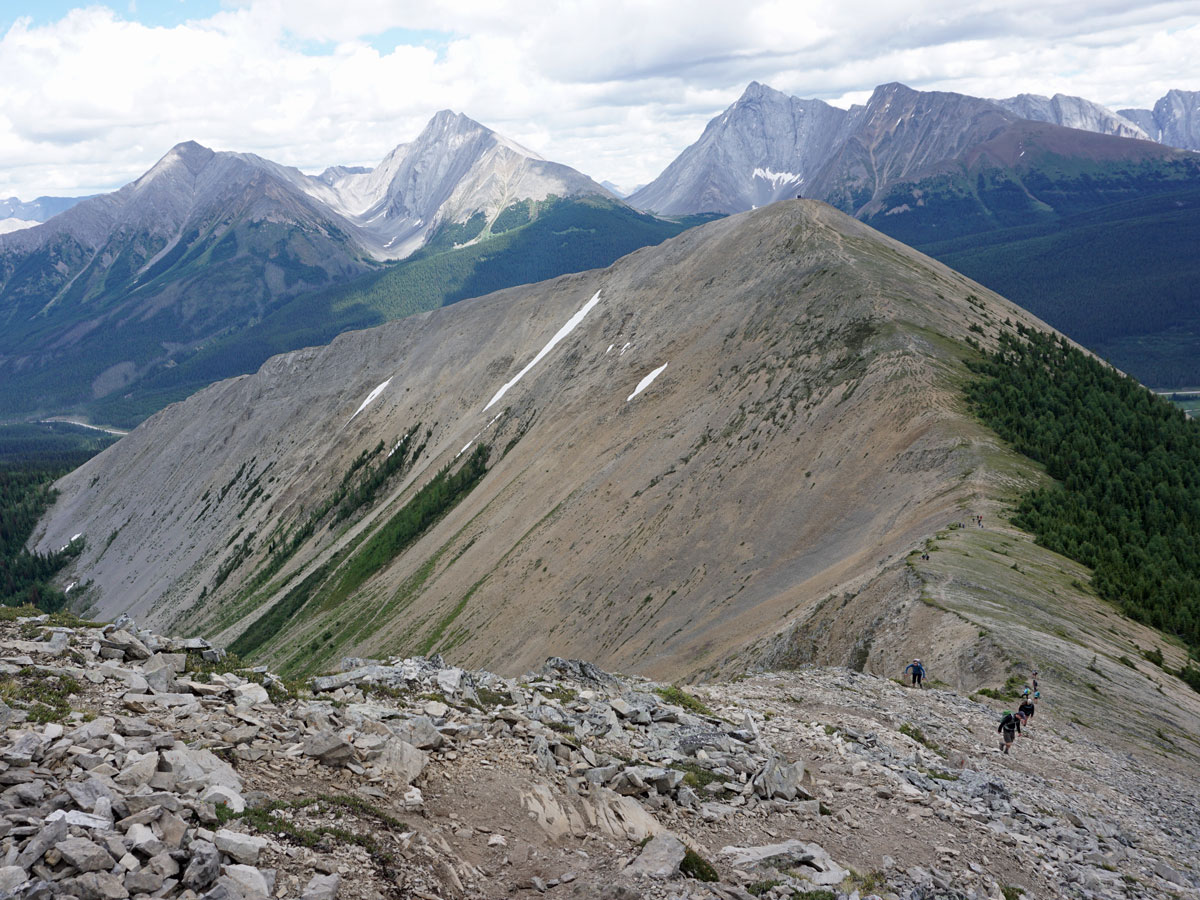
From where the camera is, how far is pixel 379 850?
12320mm

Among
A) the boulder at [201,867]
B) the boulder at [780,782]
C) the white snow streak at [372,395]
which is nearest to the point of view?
the boulder at [201,867]

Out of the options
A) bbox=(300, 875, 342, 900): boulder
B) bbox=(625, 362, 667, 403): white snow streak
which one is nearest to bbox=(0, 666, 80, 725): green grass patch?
bbox=(300, 875, 342, 900): boulder

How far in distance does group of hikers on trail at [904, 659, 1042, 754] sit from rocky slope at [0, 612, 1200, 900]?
1.66 ft

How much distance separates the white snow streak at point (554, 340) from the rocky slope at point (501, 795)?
296 ft

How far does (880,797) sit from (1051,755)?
26.8ft

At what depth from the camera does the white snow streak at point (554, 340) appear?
365 feet

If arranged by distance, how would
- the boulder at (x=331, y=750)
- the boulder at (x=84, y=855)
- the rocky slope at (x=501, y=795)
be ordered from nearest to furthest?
1. the boulder at (x=84, y=855)
2. the rocky slope at (x=501, y=795)
3. the boulder at (x=331, y=750)

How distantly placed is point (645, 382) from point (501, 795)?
71118 mm

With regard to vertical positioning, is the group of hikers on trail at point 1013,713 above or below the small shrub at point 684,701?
below

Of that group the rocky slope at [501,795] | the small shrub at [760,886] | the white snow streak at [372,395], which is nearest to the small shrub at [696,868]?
the rocky slope at [501,795]

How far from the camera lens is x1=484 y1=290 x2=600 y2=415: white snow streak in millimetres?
111250

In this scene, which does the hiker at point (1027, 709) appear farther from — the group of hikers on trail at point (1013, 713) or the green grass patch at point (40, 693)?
the green grass patch at point (40, 693)

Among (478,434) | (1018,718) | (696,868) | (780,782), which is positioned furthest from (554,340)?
(696,868)

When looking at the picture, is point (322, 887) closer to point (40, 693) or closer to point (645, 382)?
point (40, 693)
